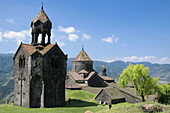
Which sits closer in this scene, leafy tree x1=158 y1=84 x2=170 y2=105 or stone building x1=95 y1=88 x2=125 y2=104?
leafy tree x1=158 y1=84 x2=170 y2=105

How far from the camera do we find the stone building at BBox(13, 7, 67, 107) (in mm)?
32156

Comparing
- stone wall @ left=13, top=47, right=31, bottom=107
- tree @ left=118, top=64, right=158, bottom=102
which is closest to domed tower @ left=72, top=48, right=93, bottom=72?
tree @ left=118, top=64, right=158, bottom=102

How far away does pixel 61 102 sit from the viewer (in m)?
35.2

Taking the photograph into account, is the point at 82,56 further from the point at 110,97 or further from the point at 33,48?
the point at 33,48

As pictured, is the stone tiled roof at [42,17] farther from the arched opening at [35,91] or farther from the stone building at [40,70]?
the arched opening at [35,91]

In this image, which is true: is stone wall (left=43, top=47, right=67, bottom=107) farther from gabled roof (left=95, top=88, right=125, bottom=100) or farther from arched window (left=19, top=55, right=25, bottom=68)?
gabled roof (left=95, top=88, right=125, bottom=100)

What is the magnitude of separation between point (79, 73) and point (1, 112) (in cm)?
4048

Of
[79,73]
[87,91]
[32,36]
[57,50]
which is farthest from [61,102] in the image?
[79,73]

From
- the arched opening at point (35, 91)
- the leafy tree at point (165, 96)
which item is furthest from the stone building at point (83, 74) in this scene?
the arched opening at point (35, 91)

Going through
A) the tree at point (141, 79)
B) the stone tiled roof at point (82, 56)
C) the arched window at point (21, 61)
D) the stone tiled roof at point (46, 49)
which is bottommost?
the tree at point (141, 79)

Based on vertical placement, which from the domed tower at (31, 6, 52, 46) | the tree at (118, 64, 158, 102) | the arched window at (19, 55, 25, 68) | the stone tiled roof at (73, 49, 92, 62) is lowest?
the tree at (118, 64, 158, 102)

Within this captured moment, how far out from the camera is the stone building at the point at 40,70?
32156mm

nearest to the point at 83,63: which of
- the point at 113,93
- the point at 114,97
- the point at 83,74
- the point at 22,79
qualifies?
the point at 83,74

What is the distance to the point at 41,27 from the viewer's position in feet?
116
